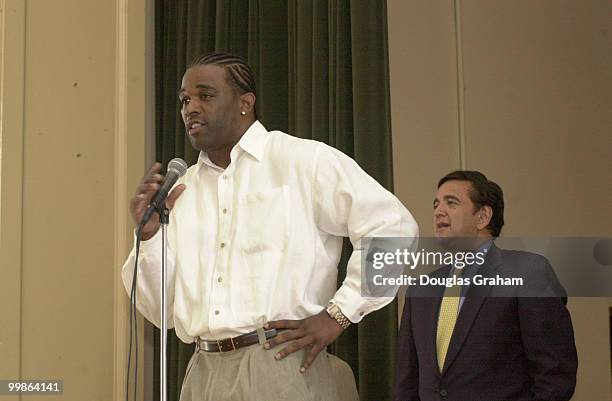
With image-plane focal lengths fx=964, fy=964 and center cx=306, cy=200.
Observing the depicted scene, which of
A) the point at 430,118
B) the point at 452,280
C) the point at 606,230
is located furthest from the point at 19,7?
the point at 606,230

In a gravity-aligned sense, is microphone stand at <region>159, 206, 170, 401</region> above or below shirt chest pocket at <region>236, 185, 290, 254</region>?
below

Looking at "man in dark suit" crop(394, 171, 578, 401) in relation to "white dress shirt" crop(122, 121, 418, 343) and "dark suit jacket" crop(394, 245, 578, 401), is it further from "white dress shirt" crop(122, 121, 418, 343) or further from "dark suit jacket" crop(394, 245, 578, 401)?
"white dress shirt" crop(122, 121, 418, 343)

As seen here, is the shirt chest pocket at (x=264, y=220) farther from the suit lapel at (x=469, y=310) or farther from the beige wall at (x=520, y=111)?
the beige wall at (x=520, y=111)

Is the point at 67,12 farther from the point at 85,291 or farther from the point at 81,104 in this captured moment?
the point at 85,291

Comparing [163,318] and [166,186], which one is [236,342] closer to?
[163,318]

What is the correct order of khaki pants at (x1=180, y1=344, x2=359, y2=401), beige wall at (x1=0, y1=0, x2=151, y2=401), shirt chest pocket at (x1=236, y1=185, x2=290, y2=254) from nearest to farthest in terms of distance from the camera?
khaki pants at (x1=180, y1=344, x2=359, y2=401), shirt chest pocket at (x1=236, y1=185, x2=290, y2=254), beige wall at (x1=0, y1=0, x2=151, y2=401)

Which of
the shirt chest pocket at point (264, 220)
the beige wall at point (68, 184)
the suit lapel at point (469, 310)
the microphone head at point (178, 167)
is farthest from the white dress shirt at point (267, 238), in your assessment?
the beige wall at point (68, 184)

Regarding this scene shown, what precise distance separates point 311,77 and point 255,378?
4.70 ft

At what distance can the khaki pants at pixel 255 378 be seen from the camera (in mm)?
2410

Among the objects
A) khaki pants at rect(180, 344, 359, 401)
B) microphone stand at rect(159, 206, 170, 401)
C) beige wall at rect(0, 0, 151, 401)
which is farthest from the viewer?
beige wall at rect(0, 0, 151, 401)

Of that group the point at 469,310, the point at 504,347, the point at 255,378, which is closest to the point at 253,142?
the point at 255,378

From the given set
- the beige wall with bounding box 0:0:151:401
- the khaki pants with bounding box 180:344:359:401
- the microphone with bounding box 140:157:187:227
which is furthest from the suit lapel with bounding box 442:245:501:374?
the beige wall with bounding box 0:0:151:401

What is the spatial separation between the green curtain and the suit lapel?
58 centimetres

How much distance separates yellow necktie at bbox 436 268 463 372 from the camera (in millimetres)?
2693
